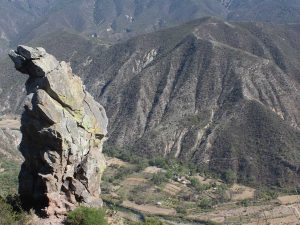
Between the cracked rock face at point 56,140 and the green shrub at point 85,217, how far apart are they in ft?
3.25

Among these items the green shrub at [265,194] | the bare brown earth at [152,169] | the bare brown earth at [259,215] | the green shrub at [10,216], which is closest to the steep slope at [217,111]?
the green shrub at [265,194]

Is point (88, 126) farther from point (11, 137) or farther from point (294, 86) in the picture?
point (294, 86)

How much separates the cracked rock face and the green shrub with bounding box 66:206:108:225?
99 centimetres

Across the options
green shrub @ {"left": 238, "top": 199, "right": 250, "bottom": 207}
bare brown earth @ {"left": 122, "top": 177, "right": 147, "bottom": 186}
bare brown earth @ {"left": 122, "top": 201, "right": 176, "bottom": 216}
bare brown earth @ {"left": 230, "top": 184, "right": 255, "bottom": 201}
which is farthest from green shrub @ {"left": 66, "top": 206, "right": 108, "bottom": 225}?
bare brown earth @ {"left": 122, "top": 177, "right": 147, "bottom": 186}

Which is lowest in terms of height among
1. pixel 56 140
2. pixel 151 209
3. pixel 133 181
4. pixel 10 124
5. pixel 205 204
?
pixel 151 209

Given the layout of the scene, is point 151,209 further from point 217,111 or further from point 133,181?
point 217,111

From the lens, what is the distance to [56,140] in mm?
35688

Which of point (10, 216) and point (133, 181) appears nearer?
point (10, 216)

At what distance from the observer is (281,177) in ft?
430

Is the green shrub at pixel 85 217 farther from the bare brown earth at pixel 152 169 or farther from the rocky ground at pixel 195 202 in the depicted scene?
the bare brown earth at pixel 152 169

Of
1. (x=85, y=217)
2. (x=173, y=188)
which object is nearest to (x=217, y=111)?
(x=173, y=188)

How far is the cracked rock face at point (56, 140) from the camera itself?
35.8 metres

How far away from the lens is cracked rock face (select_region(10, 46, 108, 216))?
35.8 meters

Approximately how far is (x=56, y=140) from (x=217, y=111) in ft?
423
